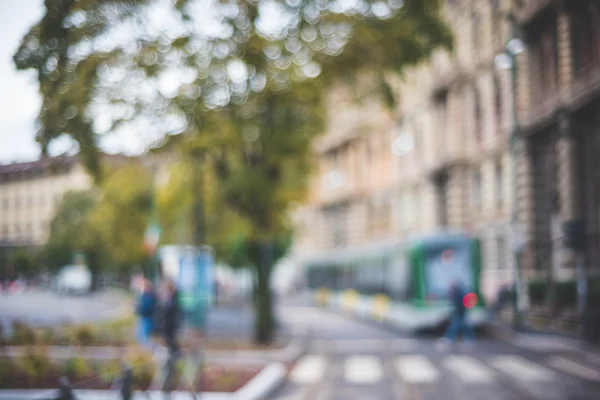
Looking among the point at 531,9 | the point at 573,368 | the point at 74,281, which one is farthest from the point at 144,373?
the point at 74,281

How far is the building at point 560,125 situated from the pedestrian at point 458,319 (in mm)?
5240

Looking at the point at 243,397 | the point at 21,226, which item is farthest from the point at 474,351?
the point at 21,226

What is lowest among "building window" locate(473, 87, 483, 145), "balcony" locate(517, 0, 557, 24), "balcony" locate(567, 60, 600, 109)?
"balcony" locate(567, 60, 600, 109)

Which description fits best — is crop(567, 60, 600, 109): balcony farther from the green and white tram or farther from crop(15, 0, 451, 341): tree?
crop(15, 0, 451, 341): tree

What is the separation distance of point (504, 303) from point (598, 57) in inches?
500

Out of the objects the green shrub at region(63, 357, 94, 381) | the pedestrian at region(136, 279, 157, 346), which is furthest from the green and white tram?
the green shrub at region(63, 357, 94, 381)

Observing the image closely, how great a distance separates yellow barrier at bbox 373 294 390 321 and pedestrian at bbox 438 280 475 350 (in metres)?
7.50

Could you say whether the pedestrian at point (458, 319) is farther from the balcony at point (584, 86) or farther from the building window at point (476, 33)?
the building window at point (476, 33)

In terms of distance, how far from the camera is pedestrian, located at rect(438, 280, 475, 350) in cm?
2619

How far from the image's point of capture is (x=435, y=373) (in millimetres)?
18938

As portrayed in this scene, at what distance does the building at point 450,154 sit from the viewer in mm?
41812

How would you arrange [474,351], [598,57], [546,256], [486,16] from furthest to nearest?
[486,16]
[546,256]
[598,57]
[474,351]

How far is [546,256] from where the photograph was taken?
36719 mm

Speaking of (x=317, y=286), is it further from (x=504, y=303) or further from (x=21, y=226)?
(x=21, y=226)
